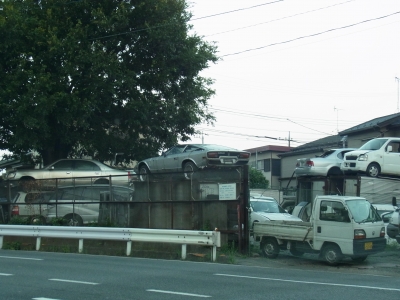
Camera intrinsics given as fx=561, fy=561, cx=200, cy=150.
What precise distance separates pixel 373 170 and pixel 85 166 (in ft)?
38.4

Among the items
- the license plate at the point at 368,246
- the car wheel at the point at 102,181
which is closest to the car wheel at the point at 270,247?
the license plate at the point at 368,246

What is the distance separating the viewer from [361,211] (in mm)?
15094

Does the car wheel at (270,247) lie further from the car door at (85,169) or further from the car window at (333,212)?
the car door at (85,169)

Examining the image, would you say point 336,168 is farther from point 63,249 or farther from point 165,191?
point 63,249

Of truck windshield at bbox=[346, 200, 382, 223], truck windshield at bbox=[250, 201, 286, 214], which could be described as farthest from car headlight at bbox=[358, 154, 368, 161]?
truck windshield at bbox=[346, 200, 382, 223]

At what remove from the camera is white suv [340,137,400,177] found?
784 inches

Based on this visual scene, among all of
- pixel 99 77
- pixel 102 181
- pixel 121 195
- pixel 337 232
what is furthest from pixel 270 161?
pixel 337 232

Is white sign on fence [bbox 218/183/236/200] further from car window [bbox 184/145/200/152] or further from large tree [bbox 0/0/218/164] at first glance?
large tree [bbox 0/0/218/164]

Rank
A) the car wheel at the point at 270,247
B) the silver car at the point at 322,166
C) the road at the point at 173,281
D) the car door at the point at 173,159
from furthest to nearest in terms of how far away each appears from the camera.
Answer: the car door at the point at 173,159 < the silver car at the point at 322,166 < the car wheel at the point at 270,247 < the road at the point at 173,281

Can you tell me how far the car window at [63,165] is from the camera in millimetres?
23656

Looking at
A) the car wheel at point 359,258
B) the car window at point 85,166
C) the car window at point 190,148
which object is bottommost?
the car wheel at point 359,258

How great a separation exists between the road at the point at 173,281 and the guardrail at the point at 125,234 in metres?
0.81

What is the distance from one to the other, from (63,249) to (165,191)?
12.4 ft

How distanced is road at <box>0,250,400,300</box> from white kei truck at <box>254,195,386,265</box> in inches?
44.3
